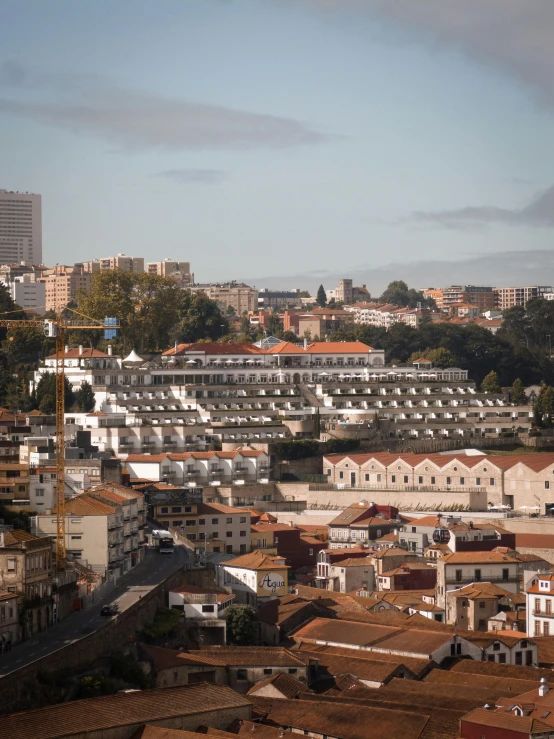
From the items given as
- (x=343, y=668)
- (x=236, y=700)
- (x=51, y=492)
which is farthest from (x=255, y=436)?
(x=236, y=700)

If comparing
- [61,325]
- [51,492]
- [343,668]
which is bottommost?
[343,668]

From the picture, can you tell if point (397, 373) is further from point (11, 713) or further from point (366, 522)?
point (11, 713)

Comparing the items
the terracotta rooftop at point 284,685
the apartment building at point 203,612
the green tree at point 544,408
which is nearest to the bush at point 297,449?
the green tree at point 544,408

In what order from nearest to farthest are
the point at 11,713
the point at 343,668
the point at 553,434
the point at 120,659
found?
the point at 11,713, the point at 120,659, the point at 343,668, the point at 553,434

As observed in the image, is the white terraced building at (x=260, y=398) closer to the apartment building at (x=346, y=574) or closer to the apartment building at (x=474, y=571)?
the apartment building at (x=346, y=574)

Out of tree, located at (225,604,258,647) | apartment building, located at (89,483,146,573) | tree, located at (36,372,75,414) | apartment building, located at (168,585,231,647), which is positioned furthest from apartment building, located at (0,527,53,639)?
tree, located at (36,372,75,414)

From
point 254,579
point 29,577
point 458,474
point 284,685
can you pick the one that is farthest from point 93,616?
point 458,474
